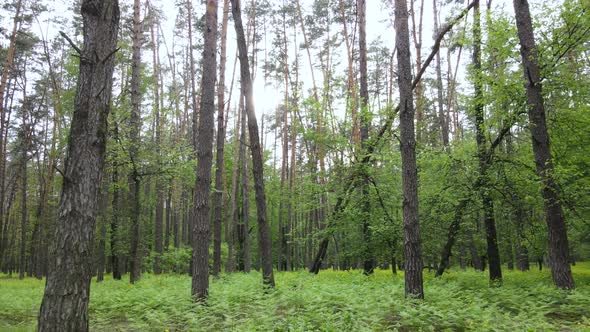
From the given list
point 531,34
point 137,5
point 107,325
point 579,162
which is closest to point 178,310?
point 107,325

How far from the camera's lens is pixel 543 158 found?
856 cm

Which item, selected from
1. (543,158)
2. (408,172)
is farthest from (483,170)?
(408,172)

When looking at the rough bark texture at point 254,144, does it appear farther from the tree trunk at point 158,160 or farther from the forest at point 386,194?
the tree trunk at point 158,160

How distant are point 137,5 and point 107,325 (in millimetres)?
12942

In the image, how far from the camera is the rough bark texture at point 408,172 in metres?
7.16

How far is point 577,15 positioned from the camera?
9.18m

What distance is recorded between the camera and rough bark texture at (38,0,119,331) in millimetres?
3723

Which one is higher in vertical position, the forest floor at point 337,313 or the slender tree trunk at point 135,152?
the slender tree trunk at point 135,152

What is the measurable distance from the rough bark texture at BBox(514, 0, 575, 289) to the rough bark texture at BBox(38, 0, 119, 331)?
870cm

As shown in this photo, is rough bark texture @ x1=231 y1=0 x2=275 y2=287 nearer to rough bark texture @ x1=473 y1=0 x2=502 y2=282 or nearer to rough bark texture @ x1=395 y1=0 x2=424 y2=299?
rough bark texture @ x1=395 y1=0 x2=424 y2=299

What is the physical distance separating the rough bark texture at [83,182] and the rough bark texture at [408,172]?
5629mm

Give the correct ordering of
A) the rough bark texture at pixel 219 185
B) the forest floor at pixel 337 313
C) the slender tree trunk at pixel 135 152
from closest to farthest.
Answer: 1. the forest floor at pixel 337 313
2. the slender tree trunk at pixel 135 152
3. the rough bark texture at pixel 219 185

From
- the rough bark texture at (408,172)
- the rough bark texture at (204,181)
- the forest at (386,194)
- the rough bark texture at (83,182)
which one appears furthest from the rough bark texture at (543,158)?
the rough bark texture at (83,182)

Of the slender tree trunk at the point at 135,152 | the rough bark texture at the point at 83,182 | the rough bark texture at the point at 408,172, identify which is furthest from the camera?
the slender tree trunk at the point at 135,152
